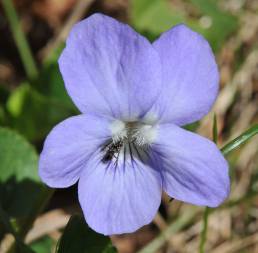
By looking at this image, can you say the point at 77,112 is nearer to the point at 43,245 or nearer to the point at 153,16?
the point at 43,245

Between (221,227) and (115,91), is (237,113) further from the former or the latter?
(115,91)

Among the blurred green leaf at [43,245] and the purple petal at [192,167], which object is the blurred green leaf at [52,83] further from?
the purple petal at [192,167]

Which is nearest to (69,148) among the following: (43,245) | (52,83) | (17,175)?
(17,175)

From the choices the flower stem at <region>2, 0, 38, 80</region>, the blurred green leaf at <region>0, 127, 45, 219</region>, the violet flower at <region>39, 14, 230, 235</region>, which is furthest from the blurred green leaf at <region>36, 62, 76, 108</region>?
the violet flower at <region>39, 14, 230, 235</region>

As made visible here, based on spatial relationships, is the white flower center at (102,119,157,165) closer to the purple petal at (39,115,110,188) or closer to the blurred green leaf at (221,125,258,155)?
the purple petal at (39,115,110,188)

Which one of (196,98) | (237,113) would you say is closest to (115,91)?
(196,98)

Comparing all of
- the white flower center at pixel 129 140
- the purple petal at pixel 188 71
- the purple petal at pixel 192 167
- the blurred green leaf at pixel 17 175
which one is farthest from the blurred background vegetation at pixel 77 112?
the purple petal at pixel 188 71
